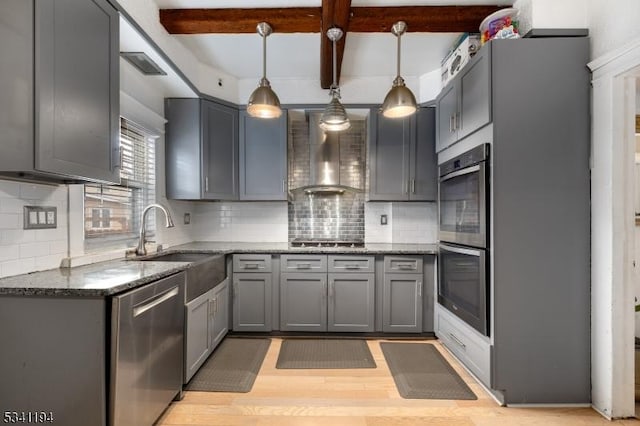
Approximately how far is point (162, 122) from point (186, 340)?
2.01 m

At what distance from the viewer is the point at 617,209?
1829 mm

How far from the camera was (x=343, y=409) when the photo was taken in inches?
77.7

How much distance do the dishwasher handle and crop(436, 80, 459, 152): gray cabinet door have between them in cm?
230

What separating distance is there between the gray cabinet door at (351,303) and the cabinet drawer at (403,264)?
0.19 metres

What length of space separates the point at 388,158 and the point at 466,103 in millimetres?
1044

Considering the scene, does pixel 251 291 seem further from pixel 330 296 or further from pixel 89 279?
pixel 89 279

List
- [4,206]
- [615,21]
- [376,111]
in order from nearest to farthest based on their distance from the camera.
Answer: [4,206], [615,21], [376,111]

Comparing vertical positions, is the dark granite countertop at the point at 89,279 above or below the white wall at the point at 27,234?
below

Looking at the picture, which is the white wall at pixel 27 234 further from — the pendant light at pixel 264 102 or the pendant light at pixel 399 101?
the pendant light at pixel 399 101

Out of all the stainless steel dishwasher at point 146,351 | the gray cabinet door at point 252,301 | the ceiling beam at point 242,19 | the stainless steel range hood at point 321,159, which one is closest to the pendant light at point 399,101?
the ceiling beam at point 242,19

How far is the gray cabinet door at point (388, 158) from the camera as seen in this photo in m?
3.24

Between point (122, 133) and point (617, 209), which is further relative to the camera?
point (122, 133)

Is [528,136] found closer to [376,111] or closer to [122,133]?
[376,111]

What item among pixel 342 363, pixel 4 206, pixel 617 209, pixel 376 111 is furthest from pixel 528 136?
pixel 4 206
